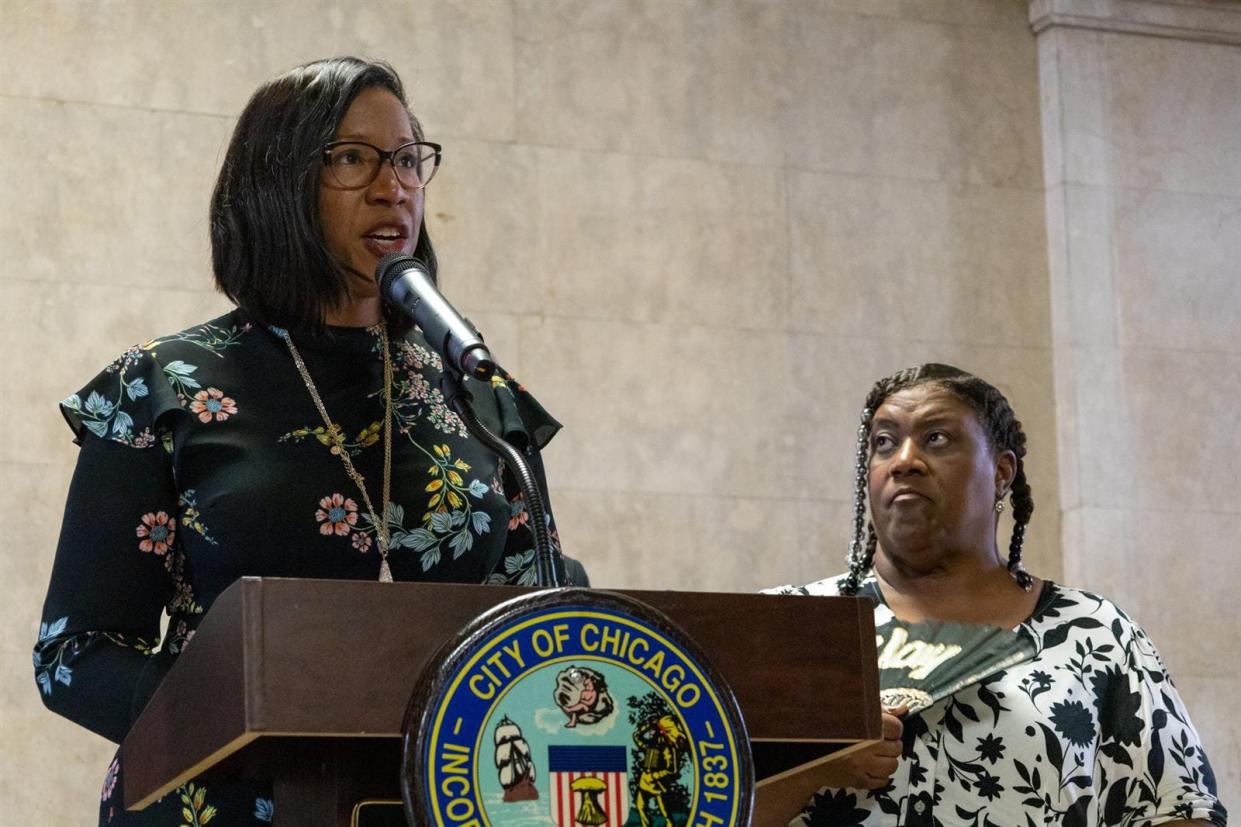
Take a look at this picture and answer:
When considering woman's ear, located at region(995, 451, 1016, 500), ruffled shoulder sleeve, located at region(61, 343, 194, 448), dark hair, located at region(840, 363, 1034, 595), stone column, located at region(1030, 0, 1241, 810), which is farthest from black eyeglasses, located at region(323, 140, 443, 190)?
stone column, located at region(1030, 0, 1241, 810)

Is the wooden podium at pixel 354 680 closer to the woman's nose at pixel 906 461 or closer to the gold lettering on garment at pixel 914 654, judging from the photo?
the gold lettering on garment at pixel 914 654

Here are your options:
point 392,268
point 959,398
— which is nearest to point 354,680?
point 392,268

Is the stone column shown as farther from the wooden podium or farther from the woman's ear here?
the wooden podium

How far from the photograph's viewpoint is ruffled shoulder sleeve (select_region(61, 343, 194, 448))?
2.02 m

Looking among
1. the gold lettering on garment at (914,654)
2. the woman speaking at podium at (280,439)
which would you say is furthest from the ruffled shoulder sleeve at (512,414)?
the gold lettering on garment at (914,654)

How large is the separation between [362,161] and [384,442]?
1.06 feet

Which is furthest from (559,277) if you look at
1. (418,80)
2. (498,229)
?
(418,80)

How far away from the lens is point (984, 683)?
3.09 metres

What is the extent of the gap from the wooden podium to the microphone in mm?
247

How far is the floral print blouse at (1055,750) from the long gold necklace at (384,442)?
1207 mm

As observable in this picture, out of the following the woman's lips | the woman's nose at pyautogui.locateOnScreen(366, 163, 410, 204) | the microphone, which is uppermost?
the woman's nose at pyautogui.locateOnScreen(366, 163, 410, 204)

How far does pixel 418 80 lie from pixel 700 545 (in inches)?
57.9

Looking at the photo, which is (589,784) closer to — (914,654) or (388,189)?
(388,189)

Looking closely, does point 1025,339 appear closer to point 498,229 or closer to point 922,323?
point 922,323
